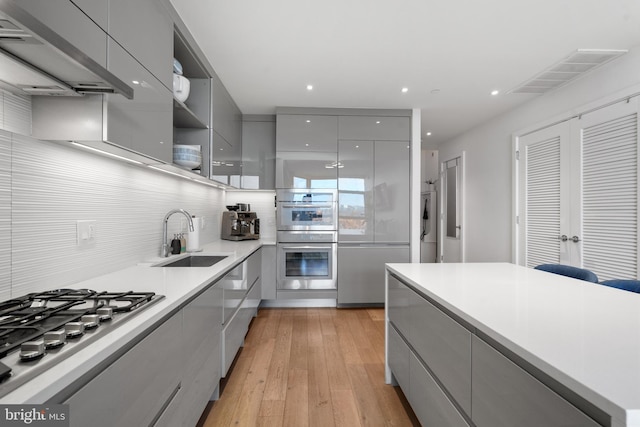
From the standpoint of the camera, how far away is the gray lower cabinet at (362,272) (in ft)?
12.2

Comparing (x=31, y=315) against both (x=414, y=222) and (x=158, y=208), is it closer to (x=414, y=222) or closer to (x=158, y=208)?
(x=158, y=208)

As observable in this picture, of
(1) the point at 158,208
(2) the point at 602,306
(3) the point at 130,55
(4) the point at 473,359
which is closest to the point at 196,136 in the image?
(1) the point at 158,208

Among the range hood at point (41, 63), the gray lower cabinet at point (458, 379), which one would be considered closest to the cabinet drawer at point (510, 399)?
the gray lower cabinet at point (458, 379)

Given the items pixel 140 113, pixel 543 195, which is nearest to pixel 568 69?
pixel 543 195

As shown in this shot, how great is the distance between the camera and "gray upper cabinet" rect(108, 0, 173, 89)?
128cm

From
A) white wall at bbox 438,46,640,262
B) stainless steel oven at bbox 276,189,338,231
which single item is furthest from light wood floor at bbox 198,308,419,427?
white wall at bbox 438,46,640,262

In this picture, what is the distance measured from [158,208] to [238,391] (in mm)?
1490

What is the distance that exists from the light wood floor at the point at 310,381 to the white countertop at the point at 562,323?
928 millimetres

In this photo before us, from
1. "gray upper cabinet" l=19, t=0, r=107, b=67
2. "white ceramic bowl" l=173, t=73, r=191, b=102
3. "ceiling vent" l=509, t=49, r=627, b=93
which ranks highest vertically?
"ceiling vent" l=509, t=49, r=627, b=93

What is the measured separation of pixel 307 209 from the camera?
12.3ft

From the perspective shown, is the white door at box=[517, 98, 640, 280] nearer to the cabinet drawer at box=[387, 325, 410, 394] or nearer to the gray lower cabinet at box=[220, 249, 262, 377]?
the cabinet drawer at box=[387, 325, 410, 394]

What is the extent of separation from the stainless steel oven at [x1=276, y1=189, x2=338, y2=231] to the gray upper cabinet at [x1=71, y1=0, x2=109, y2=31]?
8.53 feet

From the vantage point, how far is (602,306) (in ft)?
3.57

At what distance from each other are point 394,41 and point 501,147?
2.67m
